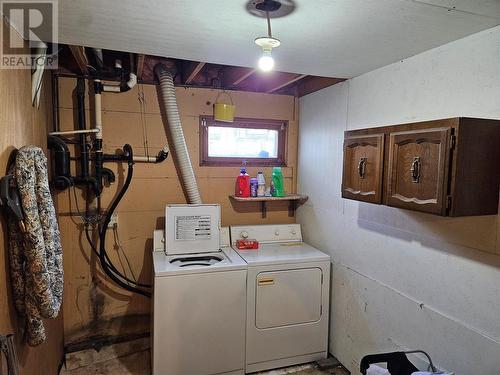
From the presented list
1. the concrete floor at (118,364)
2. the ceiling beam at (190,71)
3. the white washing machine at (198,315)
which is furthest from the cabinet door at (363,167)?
the concrete floor at (118,364)

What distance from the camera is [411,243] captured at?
6.36 feet

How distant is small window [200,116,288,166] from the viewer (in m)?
2.98

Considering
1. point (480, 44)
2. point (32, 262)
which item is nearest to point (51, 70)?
point (32, 262)

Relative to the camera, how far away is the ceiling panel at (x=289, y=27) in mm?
1349

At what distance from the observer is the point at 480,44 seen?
1.57 m

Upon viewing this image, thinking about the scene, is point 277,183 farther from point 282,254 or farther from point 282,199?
point 282,254

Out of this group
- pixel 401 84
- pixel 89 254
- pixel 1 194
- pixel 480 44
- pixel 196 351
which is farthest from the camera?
pixel 89 254

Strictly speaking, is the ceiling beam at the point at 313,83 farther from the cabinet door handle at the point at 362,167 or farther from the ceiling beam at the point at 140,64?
the ceiling beam at the point at 140,64

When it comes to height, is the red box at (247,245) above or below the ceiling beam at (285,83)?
below

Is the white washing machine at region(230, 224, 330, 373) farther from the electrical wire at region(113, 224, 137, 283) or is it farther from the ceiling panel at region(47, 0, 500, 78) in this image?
the ceiling panel at region(47, 0, 500, 78)

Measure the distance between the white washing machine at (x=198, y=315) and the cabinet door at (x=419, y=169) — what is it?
1233mm

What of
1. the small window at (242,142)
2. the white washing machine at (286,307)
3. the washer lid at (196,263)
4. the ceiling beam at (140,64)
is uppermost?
the ceiling beam at (140,64)

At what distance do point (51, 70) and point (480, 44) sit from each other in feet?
8.78

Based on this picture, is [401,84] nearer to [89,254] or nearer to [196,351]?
[196,351]
